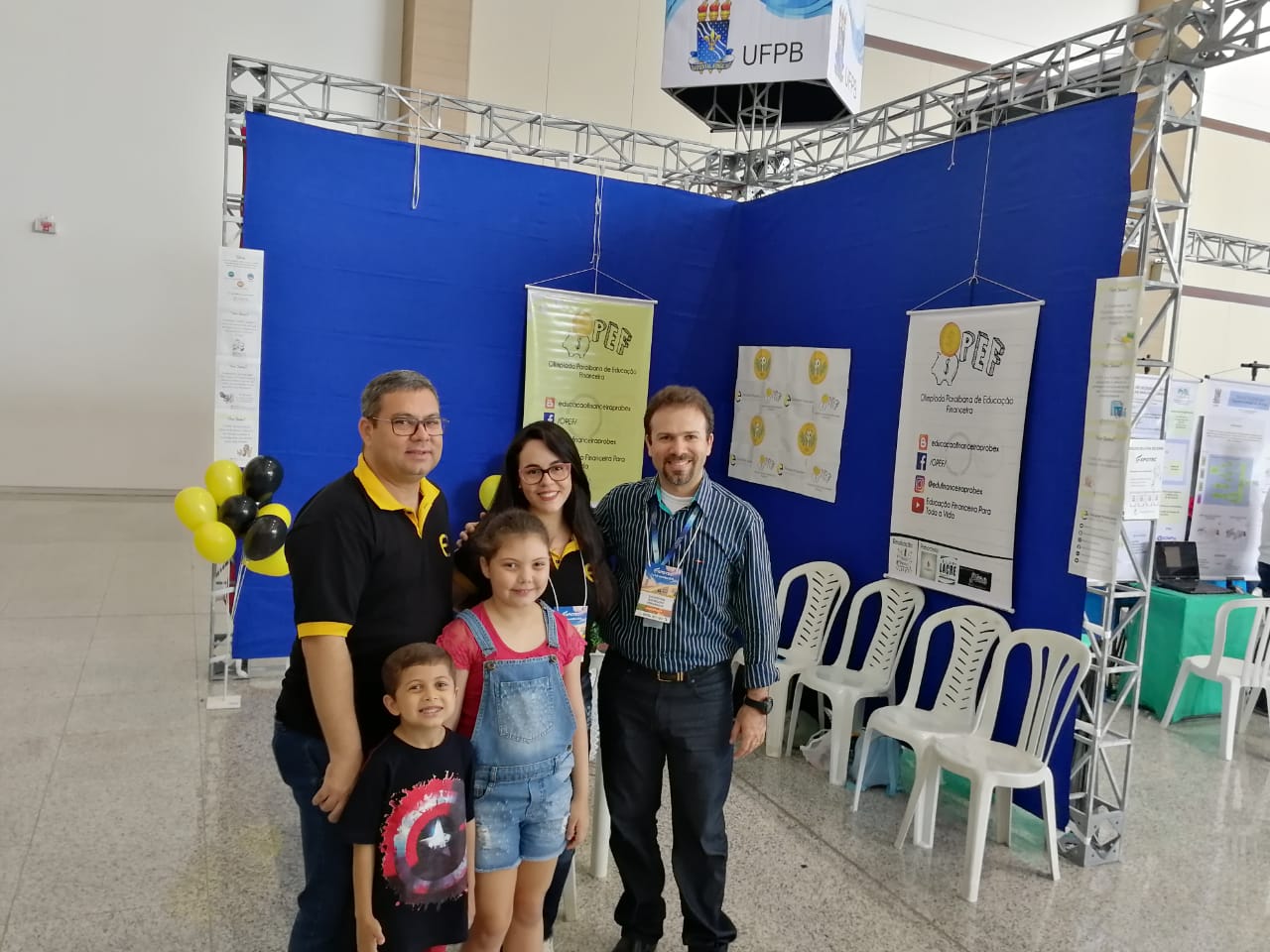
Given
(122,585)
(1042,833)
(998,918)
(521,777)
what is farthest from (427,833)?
(122,585)

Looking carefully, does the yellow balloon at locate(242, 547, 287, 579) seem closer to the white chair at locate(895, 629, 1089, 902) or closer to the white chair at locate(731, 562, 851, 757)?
the white chair at locate(731, 562, 851, 757)

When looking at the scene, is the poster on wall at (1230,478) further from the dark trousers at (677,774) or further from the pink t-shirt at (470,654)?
the pink t-shirt at (470,654)

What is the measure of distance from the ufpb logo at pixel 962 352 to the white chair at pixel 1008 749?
3.41 feet

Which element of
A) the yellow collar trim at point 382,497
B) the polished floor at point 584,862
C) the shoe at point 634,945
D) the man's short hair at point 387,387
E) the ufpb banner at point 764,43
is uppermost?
the ufpb banner at point 764,43

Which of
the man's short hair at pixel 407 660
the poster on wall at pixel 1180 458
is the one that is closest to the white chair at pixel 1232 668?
the poster on wall at pixel 1180 458

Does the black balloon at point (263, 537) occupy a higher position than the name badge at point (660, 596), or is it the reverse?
the name badge at point (660, 596)

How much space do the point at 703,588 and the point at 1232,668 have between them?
3.69 meters

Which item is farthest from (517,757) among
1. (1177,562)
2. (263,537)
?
(1177,562)

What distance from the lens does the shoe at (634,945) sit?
2.33 metres

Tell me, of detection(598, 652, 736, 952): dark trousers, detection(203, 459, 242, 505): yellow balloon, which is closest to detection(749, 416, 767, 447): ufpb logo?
detection(203, 459, 242, 505): yellow balloon

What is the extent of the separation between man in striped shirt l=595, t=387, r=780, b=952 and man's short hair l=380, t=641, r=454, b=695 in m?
0.61

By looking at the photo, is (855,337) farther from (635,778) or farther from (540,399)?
(635,778)

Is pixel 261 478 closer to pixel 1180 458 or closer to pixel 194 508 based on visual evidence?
pixel 194 508

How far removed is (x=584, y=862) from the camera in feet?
9.62
